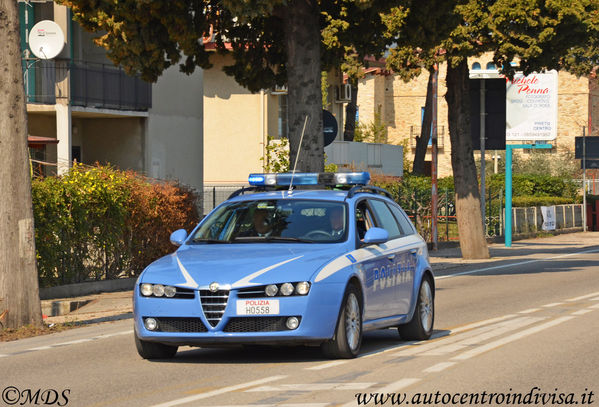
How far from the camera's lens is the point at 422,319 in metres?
13.4

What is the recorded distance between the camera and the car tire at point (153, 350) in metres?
11.5

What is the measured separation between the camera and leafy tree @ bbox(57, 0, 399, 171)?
2231cm

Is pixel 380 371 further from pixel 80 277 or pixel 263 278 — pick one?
pixel 80 277

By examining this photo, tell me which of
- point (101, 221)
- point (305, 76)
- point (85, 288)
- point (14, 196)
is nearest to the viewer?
point (14, 196)

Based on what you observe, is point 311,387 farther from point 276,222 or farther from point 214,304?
point 276,222

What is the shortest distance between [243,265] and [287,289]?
0.48 m

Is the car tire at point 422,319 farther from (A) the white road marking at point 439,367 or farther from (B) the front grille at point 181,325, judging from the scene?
(B) the front grille at point 181,325

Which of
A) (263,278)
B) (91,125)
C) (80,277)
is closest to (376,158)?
(91,125)

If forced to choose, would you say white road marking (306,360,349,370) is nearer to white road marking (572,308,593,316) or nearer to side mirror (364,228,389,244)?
side mirror (364,228,389,244)

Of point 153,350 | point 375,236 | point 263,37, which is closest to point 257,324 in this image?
point 153,350

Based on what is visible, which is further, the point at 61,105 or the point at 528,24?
the point at 61,105

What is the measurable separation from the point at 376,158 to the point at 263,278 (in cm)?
4399

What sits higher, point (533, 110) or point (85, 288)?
point (533, 110)

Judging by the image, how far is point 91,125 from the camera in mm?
36844
